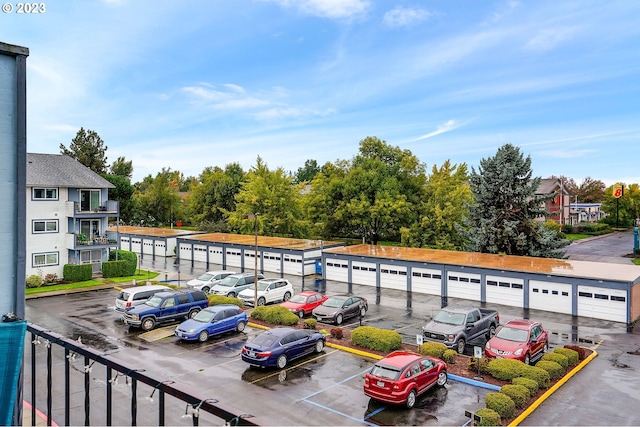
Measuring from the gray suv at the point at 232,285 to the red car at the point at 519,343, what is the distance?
61.2 ft

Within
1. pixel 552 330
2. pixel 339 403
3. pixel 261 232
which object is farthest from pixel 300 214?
pixel 339 403

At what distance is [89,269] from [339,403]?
3311cm

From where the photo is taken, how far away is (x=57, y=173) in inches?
1686

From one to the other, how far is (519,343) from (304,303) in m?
12.9

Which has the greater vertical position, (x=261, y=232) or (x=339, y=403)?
(x=261, y=232)

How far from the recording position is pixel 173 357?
70.7 feet

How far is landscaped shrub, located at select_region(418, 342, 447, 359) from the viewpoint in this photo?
2034 centimetres

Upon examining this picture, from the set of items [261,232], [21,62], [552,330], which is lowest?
[552,330]

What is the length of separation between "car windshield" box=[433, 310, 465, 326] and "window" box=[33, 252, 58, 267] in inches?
1325

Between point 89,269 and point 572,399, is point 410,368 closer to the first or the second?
point 572,399

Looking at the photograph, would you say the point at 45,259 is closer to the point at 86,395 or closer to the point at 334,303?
the point at 334,303

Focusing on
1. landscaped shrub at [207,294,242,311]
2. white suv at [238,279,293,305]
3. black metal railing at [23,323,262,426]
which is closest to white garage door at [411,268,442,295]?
white suv at [238,279,293,305]

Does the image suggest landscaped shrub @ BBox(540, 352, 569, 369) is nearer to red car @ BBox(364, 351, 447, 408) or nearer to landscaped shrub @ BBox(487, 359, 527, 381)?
landscaped shrub @ BBox(487, 359, 527, 381)

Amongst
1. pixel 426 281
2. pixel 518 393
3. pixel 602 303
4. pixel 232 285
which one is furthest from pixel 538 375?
pixel 232 285
